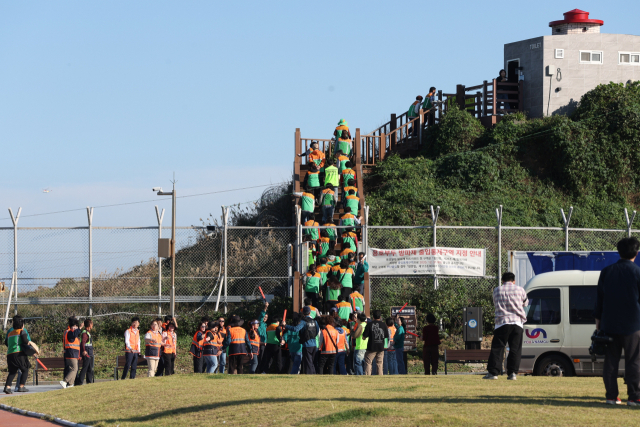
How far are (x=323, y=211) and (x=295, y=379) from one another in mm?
10905

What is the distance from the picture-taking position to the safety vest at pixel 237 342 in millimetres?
16141

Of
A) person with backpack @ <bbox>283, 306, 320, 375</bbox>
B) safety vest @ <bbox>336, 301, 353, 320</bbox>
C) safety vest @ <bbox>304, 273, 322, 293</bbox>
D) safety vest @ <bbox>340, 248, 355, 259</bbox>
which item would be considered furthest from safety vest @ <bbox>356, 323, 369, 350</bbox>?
safety vest @ <bbox>340, 248, 355, 259</bbox>

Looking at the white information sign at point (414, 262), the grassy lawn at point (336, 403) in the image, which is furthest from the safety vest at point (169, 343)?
the white information sign at point (414, 262)

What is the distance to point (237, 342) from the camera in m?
16.1

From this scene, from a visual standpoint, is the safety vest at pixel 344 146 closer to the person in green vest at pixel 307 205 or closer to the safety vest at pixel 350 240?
the person in green vest at pixel 307 205

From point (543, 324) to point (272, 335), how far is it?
6052 mm

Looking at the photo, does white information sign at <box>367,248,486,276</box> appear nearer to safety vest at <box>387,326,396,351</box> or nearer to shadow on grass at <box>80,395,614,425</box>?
safety vest at <box>387,326,396,351</box>

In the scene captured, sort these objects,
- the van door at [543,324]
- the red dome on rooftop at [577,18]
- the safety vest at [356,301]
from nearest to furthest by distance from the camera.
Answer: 1. the van door at [543,324]
2. the safety vest at [356,301]
3. the red dome on rooftop at [577,18]

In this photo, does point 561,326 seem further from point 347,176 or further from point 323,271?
point 347,176

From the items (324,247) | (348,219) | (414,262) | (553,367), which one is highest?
(348,219)

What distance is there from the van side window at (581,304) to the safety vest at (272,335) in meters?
6.45

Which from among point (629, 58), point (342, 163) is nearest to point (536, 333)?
Result: point (342, 163)

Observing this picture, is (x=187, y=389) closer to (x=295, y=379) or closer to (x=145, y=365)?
(x=295, y=379)

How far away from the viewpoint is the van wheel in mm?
14602
